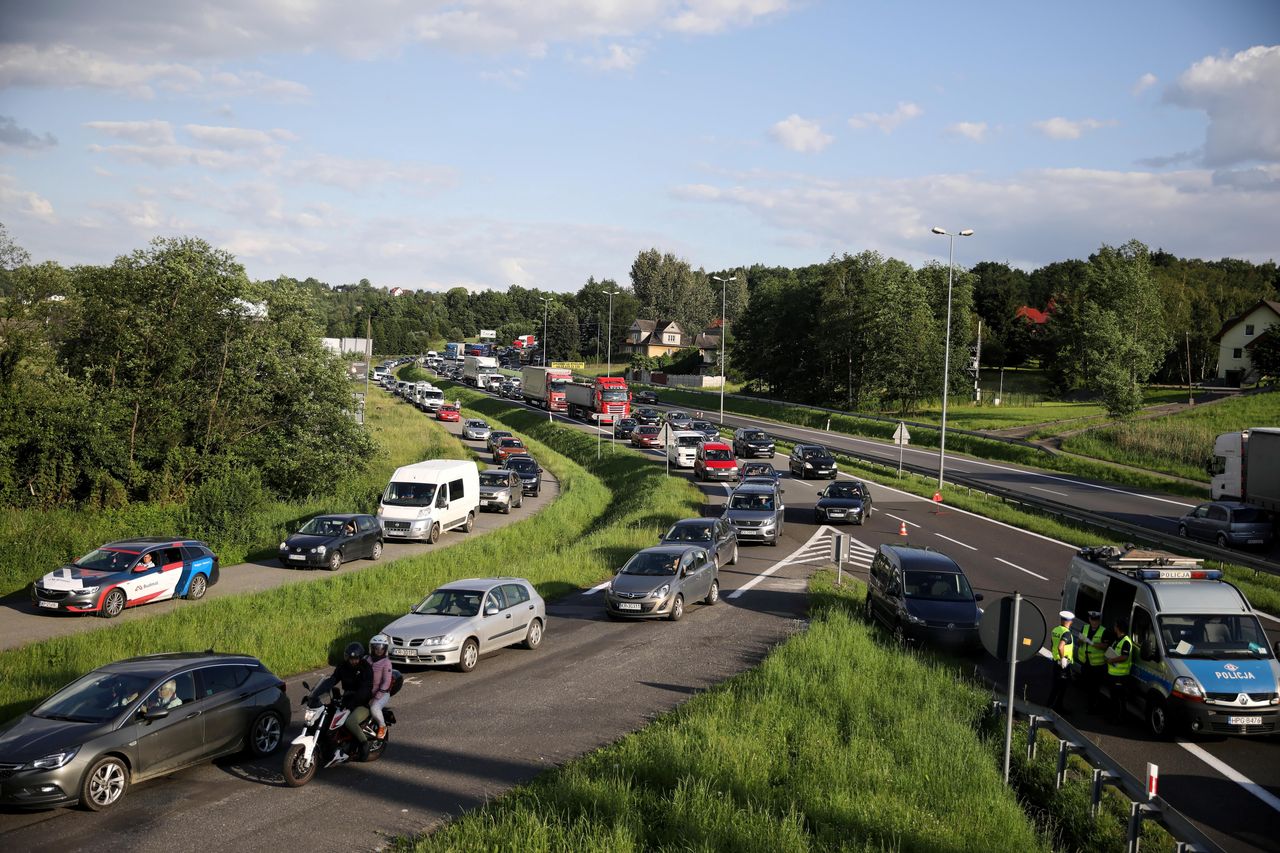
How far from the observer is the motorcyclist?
10.9 meters

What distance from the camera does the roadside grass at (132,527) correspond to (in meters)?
25.2

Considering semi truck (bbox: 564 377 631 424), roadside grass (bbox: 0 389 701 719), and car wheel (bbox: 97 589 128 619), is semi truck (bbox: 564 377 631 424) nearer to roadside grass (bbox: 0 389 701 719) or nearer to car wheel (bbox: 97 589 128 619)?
roadside grass (bbox: 0 389 701 719)

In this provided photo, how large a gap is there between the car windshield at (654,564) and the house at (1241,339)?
8116cm

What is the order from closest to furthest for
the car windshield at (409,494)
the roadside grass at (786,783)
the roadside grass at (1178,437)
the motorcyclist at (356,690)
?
the roadside grass at (786,783)
the motorcyclist at (356,690)
the car windshield at (409,494)
the roadside grass at (1178,437)

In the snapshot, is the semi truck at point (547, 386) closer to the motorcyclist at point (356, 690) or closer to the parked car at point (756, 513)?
the parked car at point (756, 513)

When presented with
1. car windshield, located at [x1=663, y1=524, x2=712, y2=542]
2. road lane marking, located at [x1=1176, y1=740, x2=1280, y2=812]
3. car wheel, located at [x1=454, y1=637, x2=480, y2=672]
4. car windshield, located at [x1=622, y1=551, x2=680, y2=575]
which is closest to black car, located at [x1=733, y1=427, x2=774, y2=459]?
car windshield, located at [x1=663, y1=524, x2=712, y2=542]

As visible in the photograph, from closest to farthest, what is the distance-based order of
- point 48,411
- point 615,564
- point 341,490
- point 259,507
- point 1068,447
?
point 615,564, point 48,411, point 259,507, point 341,490, point 1068,447

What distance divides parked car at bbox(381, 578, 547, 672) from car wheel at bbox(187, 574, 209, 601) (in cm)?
941

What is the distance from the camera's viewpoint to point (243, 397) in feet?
124

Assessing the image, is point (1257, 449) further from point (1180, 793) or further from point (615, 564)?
point (1180, 793)

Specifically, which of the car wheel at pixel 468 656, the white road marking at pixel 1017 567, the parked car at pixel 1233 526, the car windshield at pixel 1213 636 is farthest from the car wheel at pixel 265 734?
the parked car at pixel 1233 526

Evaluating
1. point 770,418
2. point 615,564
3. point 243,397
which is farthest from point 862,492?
point 770,418

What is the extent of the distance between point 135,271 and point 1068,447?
169ft

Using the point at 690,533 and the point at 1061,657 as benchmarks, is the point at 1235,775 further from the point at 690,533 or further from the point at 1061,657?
→ the point at 690,533
